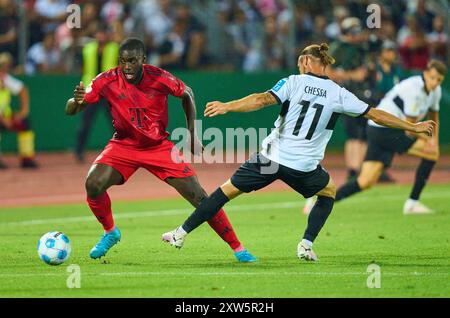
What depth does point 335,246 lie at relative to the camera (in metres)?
11.9

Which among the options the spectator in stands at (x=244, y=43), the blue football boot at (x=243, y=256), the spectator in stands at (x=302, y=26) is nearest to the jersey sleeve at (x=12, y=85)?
the spectator in stands at (x=244, y=43)

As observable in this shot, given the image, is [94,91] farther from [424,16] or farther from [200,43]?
[424,16]

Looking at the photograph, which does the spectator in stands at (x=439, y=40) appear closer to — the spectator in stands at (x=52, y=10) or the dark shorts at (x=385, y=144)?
the spectator in stands at (x=52, y=10)

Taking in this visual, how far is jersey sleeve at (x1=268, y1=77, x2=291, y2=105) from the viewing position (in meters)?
9.94

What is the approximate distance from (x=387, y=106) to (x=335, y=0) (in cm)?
1039

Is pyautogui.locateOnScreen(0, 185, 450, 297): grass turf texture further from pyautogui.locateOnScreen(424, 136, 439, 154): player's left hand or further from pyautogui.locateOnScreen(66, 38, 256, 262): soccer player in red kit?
pyautogui.locateOnScreen(424, 136, 439, 154): player's left hand

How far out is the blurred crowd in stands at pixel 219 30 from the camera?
23016 millimetres

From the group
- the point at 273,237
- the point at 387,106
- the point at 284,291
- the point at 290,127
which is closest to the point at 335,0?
the point at 387,106

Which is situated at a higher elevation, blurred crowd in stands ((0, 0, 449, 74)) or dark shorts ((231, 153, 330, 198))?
dark shorts ((231, 153, 330, 198))

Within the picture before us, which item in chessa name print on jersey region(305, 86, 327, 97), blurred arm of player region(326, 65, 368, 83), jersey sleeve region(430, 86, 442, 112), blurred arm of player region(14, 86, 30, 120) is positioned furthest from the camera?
blurred arm of player region(14, 86, 30, 120)

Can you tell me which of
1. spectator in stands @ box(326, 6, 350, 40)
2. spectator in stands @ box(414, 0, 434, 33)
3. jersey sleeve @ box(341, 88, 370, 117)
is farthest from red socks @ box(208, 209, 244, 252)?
spectator in stands @ box(414, 0, 434, 33)

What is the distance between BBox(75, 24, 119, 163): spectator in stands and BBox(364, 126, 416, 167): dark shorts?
839 centimetres

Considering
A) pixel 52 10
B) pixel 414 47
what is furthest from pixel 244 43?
pixel 52 10
